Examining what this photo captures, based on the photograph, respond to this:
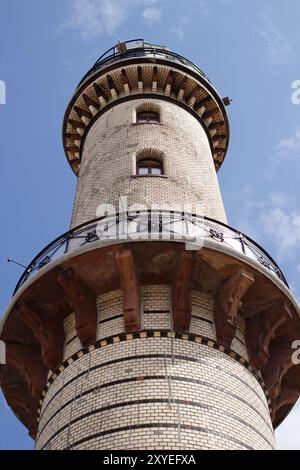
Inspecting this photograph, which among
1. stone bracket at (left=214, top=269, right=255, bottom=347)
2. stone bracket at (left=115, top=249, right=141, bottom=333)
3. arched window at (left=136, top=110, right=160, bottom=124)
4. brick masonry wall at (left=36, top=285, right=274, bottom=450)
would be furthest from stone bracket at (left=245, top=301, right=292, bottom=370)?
arched window at (left=136, top=110, right=160, bottom=124)

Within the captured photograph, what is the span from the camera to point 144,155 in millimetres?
16141

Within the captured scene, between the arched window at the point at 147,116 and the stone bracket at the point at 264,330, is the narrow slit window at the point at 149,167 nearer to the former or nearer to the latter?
the arched window at the point at 147,116

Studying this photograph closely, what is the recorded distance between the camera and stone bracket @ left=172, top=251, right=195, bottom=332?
11.8 m

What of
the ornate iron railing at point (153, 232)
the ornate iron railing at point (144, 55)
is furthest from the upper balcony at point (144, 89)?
the ornate iron railing at point (153, 232)

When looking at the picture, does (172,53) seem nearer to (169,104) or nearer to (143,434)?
(169,104)

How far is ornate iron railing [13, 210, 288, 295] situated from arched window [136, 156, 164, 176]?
286 centimetres

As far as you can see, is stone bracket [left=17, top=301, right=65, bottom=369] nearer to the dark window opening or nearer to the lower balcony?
the lower balcony

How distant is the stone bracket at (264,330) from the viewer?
491 inches

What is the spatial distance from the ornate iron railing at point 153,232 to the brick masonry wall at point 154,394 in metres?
1.17

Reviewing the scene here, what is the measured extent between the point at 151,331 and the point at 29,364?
2.87 m

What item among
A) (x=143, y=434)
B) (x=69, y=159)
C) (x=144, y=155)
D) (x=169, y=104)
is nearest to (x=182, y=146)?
(x=144, y=155)

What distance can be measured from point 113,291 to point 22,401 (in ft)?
11.0

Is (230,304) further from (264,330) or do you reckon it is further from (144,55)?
(144,55)

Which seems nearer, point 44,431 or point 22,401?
point 44,431
